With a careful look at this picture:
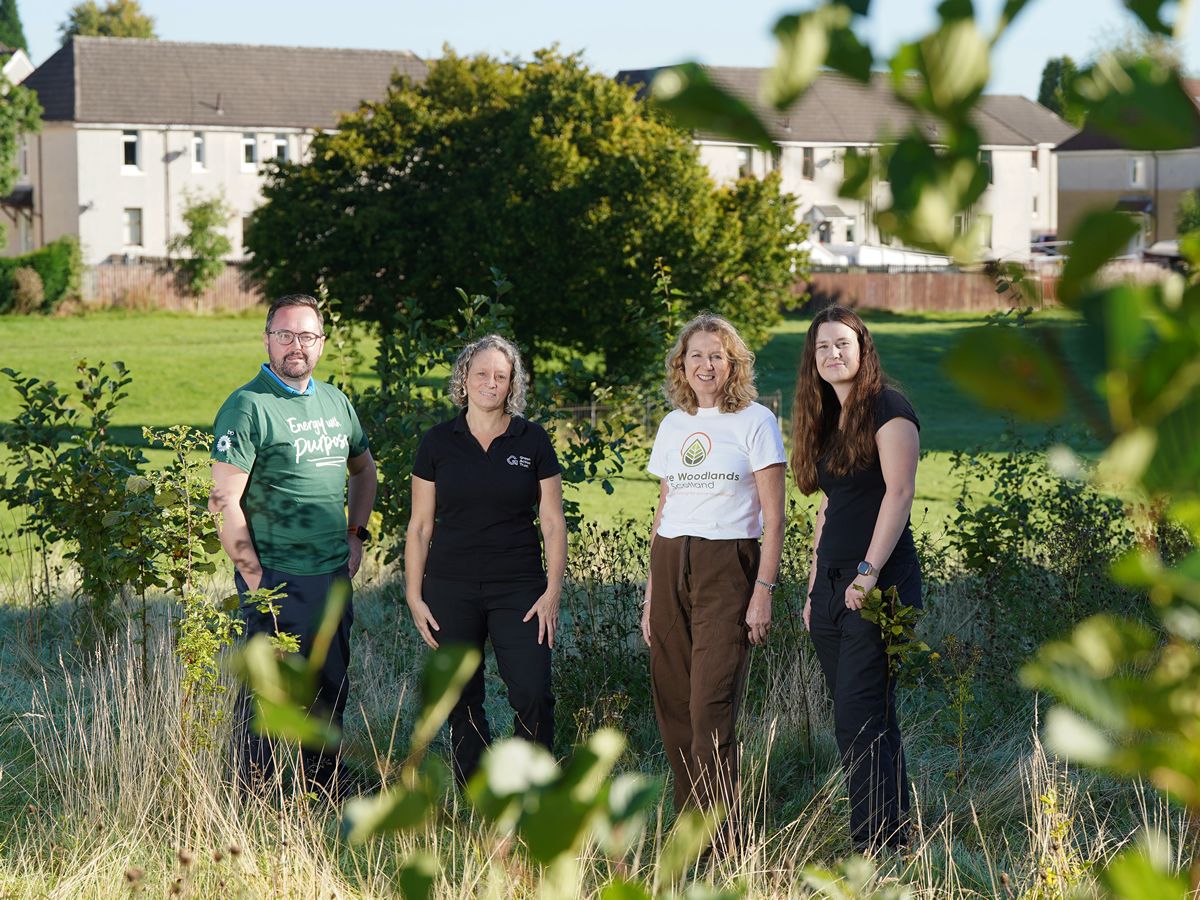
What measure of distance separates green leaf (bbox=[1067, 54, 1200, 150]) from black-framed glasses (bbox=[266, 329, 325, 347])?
472 cm

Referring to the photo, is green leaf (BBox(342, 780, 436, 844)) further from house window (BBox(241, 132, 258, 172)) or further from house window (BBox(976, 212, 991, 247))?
house window (BBox(241, 132, 258, 172))

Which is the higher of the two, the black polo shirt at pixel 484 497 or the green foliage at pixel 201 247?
the green foliage at pixel 201 247

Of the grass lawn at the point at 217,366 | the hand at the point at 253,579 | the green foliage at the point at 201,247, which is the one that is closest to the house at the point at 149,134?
the green foliage at the point at 201,247

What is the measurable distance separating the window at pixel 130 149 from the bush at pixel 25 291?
11.4m

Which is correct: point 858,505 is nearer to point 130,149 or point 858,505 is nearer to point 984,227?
point 984,227

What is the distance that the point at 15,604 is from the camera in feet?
27.6

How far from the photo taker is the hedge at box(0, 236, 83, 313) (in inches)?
1745

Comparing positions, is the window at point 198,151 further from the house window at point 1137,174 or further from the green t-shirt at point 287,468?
the green t-shirt at point 287,468

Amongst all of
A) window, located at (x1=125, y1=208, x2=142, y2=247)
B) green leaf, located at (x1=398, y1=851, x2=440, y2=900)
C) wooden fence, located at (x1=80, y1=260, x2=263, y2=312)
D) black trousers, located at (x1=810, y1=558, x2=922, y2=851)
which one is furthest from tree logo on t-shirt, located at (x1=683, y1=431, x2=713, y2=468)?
window, located at (x1=125, y1=208, x2=142, y2=247)

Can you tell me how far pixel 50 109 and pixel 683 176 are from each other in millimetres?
38830

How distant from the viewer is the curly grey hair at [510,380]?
539cm

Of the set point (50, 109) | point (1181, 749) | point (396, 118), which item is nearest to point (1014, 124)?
point (50, 109)

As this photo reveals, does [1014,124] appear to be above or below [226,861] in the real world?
above

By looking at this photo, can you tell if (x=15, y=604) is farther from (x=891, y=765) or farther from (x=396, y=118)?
(x=396, y=118)
